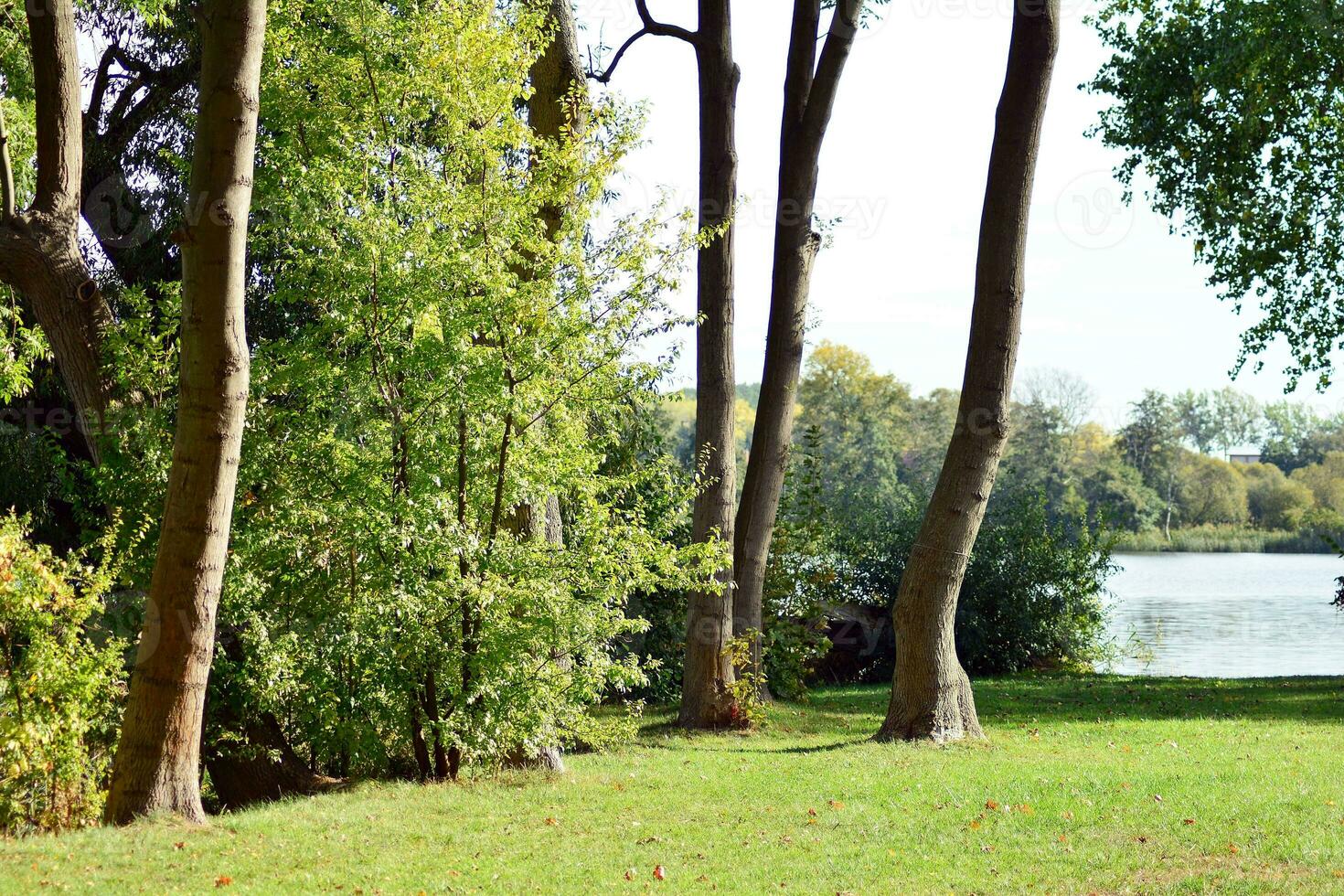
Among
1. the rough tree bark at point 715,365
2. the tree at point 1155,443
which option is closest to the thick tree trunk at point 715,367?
the rough tree bark at point 715,365

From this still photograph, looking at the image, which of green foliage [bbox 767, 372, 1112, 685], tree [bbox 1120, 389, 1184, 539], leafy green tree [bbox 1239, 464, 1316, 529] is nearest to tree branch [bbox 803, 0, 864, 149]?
green foliage [bbox 767, 372, 1112, 685]

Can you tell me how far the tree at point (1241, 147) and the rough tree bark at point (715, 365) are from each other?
24.1ft

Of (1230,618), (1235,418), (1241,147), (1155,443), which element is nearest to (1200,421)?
(1235,418)

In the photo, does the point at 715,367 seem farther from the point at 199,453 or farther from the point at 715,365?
the point at 199,453

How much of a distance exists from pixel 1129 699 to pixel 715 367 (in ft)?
20.7

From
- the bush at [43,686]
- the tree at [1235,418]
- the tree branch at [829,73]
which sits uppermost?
the tree at [1235,418]

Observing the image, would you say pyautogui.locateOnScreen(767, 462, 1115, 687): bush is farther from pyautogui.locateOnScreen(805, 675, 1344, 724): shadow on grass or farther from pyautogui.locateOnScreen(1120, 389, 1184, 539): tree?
pyautogui.locateOnScreen(1120, 389, 1184, 539): tree

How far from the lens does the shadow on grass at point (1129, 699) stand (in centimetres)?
1173

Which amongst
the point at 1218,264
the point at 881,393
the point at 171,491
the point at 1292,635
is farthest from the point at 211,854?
the point at 881,393

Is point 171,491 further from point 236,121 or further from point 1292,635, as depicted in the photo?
point 1292,635

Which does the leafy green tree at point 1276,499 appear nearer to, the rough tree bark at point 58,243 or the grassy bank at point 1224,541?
the grassy bank at point 1224,541

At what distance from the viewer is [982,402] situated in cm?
977

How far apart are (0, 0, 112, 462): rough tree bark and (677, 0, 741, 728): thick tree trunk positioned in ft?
18.0

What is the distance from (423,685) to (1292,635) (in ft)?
74.8
